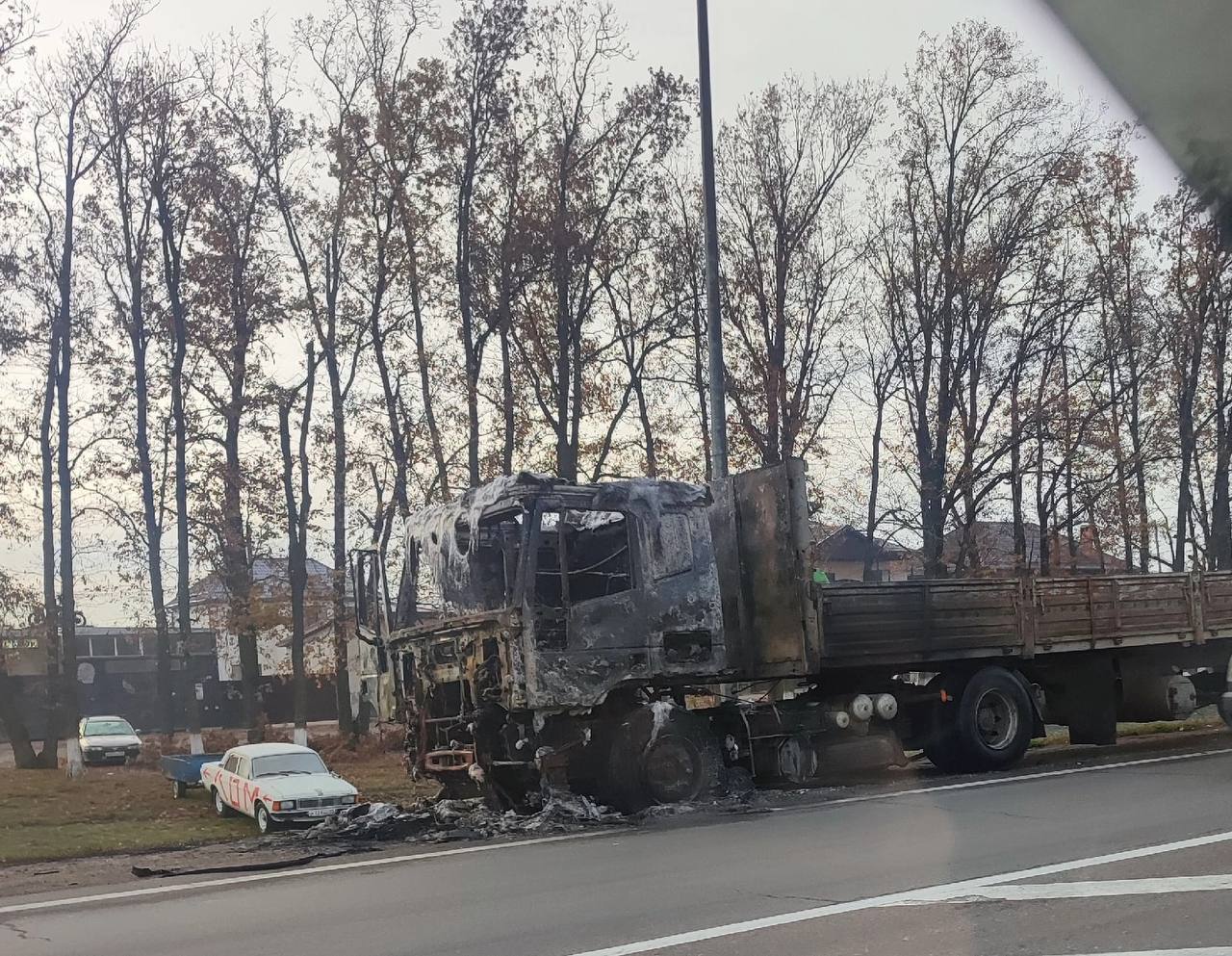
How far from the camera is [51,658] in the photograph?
93.3ft

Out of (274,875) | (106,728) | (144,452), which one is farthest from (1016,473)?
(106,728)

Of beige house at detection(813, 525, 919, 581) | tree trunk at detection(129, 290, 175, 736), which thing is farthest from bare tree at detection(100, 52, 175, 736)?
beige house at detection(813, 525, 919, 581)

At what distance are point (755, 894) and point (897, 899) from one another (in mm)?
866

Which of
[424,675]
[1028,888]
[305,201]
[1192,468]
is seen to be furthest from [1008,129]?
[1028,888]

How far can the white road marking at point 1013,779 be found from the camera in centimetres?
1273

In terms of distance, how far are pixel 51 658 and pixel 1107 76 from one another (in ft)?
84.7

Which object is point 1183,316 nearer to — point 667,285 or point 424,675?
point 667,285

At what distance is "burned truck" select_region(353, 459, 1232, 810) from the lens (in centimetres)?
1221

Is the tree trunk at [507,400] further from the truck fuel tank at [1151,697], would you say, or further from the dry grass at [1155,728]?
the truck fuel tank at [1151,697]

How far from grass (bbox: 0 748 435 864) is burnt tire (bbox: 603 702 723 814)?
155 inches

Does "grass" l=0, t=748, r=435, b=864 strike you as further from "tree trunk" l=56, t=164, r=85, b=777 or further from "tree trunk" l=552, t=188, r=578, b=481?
"tree trunk" l=552, t=188, r=578, b=481

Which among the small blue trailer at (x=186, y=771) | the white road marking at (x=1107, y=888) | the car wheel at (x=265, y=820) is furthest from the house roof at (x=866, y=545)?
the white road marking at (x=1107, y=888)

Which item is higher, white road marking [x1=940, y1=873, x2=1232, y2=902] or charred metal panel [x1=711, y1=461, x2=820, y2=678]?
charred metal panel [x1=711, y1=461, x2=820, y2=678]

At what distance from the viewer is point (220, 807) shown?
705 inches
